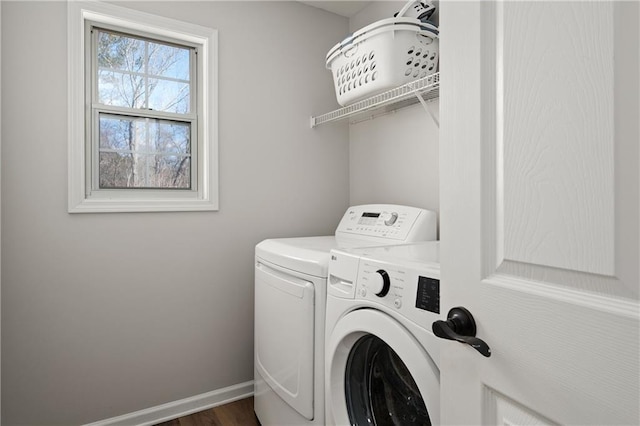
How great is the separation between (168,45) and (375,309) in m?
1.90

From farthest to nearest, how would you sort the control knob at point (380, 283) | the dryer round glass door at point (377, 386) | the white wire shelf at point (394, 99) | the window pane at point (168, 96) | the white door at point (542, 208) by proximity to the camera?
the window pane at point (168, 96), the white wire shelf at point (394, 99), the dryer round glass door at point (377, 386), the control knob at point (380, 283), the white door at point (542, 208)

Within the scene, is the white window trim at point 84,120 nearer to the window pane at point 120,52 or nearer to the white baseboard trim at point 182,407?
the window pane at point 120,52

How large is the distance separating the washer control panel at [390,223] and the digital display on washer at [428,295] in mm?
828

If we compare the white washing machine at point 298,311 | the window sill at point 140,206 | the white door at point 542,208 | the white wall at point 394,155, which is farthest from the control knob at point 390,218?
the white door at point 542,208

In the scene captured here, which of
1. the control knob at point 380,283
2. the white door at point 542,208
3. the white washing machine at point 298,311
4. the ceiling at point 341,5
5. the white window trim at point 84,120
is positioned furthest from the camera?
the ceiling at point 341,5

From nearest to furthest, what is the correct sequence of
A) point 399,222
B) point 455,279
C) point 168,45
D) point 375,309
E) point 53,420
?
1. point 455,279
2. point 375,309
3. point 53,420
4. point 399,222
5. point 168,45

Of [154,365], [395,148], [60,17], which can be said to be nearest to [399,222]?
[395,148]

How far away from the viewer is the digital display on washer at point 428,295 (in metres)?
0.88

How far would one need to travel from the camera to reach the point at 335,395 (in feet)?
4.09

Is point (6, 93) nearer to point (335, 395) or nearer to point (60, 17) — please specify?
point (60, 17)

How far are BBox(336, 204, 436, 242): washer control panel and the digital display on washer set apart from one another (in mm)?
828

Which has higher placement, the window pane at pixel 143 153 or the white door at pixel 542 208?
the window pane at pixel 143 153

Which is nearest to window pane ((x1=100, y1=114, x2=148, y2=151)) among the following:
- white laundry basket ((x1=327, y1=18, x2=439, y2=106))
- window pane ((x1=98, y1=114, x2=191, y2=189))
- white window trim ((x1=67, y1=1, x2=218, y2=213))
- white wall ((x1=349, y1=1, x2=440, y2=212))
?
window pane ((x1=98, y1=114, x2=191, y2=189))

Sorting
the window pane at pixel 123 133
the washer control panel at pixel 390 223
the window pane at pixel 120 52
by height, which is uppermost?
the window pane at pixel 120 52
